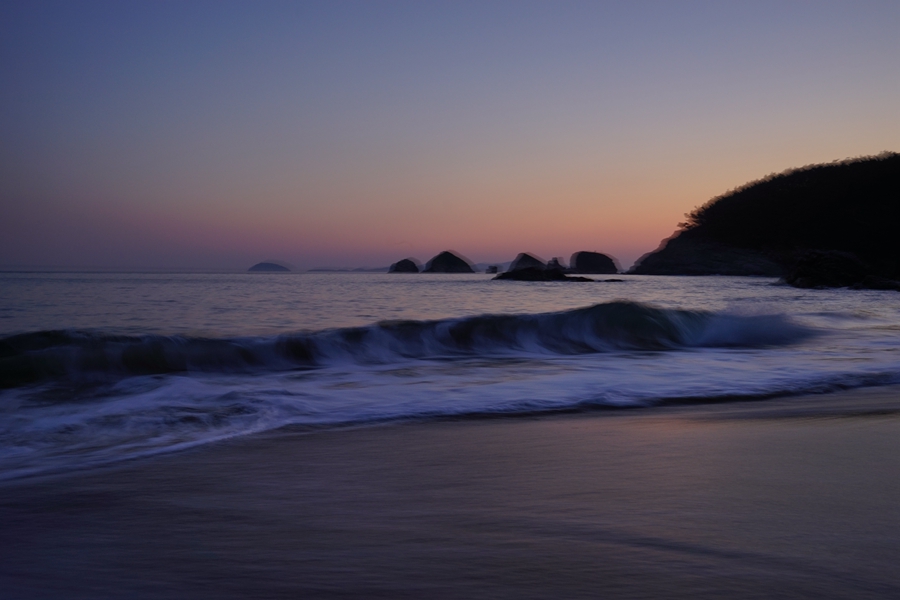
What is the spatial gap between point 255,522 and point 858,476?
208 cm

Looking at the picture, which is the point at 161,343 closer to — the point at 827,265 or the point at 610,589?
the point at 610,589

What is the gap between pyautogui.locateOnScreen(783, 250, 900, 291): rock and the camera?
30719mm

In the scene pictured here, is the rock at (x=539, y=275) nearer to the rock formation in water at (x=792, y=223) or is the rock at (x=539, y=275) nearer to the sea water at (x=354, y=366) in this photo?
the rock formation in water at (x=792, y=223)

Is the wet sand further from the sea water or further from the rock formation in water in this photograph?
the rock formation in water

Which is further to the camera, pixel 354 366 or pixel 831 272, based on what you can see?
pixel 831 272

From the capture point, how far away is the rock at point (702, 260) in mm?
67312

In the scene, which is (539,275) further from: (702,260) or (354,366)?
(354,366)

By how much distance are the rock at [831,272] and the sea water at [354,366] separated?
2172 cm

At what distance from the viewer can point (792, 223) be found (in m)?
69.8

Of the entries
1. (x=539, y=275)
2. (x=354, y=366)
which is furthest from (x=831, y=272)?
(x=354, y=366)

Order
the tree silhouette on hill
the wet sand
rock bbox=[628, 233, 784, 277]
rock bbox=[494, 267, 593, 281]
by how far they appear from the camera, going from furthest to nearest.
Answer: rock bbox=[628, 233, 784, 277]
the tree silhouette on hill
rock bbox=[494, 267, 593, 281]
the wet sand

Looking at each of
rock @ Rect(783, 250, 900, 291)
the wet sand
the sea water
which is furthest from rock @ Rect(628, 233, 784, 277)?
the wet sand

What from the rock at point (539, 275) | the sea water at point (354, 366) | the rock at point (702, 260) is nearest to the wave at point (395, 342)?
the sea water at point (354, 366)

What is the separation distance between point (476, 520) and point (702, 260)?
76.2m
